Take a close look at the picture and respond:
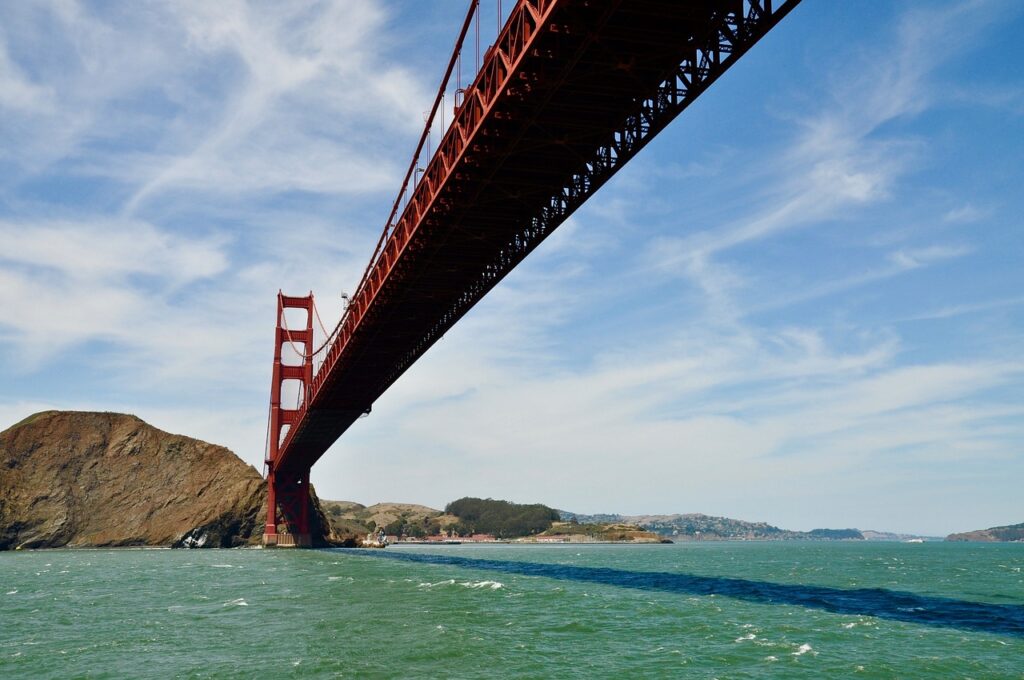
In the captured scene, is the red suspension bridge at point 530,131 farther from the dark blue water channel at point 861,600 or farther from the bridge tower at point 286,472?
the bridge tower at point 286,472

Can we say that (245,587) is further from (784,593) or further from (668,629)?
(784,593)

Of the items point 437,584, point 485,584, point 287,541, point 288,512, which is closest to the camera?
point 437,584

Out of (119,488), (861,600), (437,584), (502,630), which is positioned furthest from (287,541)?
(502,630)

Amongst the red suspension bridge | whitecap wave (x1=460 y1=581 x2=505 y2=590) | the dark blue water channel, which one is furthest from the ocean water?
the red suspension bridge

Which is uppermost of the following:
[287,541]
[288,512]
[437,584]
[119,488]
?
[119,488]

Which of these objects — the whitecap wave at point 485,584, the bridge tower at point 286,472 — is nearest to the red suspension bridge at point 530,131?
the whitecap wave at point 485,584

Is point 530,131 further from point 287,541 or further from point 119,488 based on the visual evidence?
point 119,488

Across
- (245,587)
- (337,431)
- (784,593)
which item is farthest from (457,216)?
(337,431)
